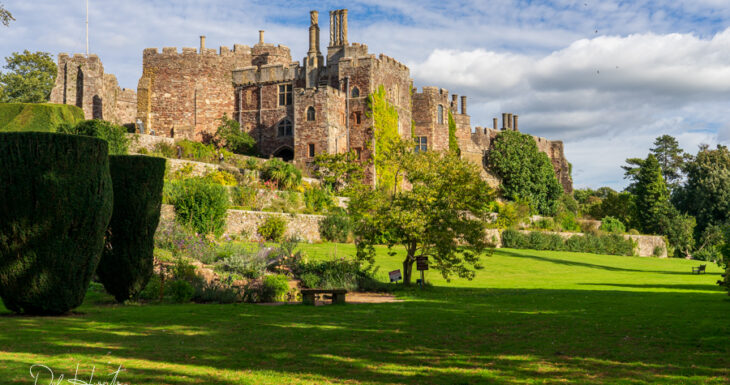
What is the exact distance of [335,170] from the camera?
4012 cm

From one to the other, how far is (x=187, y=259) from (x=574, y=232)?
36008 mm

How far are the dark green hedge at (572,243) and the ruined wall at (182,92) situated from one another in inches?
897

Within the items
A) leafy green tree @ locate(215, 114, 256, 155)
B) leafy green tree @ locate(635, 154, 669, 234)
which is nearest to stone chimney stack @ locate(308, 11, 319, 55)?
leafy green tree @ locate(215, 114, 256, 155)

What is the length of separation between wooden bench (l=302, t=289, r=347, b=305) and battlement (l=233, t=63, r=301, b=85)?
3288cm

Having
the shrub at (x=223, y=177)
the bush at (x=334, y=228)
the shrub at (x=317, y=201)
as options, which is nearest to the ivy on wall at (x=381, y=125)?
the shrub at (x=317, y=201)

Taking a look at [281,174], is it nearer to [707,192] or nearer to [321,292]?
[321,292]

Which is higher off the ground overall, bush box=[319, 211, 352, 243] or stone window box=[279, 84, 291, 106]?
stone window box=[279, 84, 291, 106]

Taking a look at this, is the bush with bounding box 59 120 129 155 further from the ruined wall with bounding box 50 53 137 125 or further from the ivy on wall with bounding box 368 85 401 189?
the ivy on wall with bounding box 368 85 401 189

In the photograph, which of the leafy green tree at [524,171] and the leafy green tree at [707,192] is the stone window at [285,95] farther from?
the leafy green tree at [707,192]

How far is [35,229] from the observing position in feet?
36.6

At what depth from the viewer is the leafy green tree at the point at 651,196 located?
53781 millimetres

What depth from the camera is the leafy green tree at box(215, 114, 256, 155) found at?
44594 millimetres

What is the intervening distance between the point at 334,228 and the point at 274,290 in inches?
540

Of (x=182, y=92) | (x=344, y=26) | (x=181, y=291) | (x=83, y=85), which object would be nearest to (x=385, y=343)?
(x=181, y=291)
